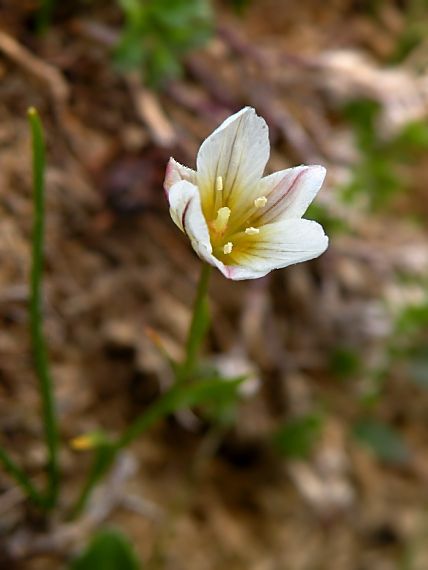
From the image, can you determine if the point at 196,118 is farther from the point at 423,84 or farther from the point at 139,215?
the point at 423,84

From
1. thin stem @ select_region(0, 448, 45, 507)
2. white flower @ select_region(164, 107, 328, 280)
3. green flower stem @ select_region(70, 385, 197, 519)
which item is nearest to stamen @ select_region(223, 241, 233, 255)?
white flower @ select_region(164, 107, 328, 280)

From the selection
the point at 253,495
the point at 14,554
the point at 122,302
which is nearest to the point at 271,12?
the point at 122,302

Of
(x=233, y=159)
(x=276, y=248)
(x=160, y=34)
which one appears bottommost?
(x=276, y=248)

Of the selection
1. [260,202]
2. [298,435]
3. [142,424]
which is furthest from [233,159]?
[298,435]

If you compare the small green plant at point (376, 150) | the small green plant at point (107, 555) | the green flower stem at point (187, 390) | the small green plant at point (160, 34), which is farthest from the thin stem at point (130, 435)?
the small green plant at point (376, 150)

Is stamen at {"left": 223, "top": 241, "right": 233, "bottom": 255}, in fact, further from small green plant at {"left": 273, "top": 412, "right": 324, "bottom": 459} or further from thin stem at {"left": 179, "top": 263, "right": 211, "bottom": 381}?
small green plant at {"left": 273, "top": 412, "right": 324, "bottom": 459}

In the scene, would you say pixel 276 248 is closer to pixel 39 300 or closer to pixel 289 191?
pixel 289 191
